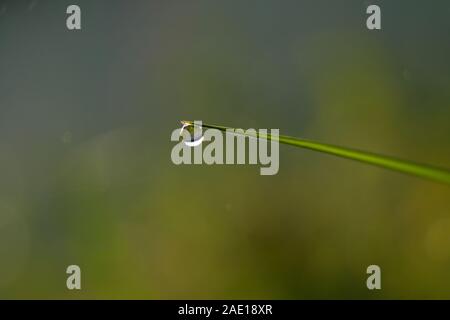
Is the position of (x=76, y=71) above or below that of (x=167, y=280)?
above

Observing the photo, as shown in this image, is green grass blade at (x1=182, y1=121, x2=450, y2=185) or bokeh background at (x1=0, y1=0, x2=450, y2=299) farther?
bokeh background at (x1=0, y1=0, x2=450, y2=299)

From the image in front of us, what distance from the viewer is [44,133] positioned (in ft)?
3.34

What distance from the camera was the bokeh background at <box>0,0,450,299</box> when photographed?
0.85 m

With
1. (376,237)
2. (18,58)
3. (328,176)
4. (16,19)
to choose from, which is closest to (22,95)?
(18,58)

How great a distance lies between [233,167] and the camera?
3.03ft

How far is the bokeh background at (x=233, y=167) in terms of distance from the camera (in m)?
0.85

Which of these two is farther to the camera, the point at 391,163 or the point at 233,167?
the point at 233,167

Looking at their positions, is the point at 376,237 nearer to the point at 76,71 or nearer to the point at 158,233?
the point at 158,233

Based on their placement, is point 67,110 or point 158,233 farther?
point 67,110

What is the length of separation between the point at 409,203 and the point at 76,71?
0.75 meters

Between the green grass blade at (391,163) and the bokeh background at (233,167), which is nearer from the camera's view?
the green grass blade at (391,163)
